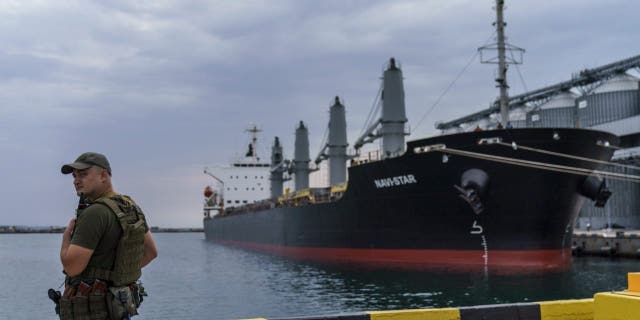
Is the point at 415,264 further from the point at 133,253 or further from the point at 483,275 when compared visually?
the point at 133,253

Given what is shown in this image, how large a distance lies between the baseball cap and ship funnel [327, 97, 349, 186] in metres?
26.9

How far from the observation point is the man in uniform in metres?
2.68

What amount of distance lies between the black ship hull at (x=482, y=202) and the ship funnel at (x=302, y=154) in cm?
1585

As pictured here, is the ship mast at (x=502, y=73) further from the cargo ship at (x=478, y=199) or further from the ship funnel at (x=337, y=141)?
the ship funnel at (x=337, y=141)

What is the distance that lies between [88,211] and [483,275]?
46.7ft

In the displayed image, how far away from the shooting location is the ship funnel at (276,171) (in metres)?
41.0

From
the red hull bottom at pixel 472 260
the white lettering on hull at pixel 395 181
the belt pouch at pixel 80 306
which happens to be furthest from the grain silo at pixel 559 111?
the belt pouch at pixel 80 306

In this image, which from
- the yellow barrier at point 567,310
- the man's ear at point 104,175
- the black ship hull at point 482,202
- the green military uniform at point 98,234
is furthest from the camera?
the black ship hull at point 482,202

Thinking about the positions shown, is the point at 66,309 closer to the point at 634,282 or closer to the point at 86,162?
the point at 86,162

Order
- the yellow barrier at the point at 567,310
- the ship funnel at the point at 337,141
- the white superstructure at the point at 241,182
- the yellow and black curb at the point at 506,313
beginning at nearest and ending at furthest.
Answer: the yellow and black curb at the point at 506,313 → the yellow barrier at the point at 567,310 → the ship funnel at the point at 337,141 → the white superstructure at the point at 241,182

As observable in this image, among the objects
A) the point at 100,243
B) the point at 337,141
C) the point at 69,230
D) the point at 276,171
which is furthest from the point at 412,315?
the point at 276,171

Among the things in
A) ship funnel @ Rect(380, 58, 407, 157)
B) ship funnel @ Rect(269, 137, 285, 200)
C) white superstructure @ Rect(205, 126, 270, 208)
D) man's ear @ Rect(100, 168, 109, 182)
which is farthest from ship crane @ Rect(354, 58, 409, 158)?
white superstructure @ Rect(205, 126, 270, 208)

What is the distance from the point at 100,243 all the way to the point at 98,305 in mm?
295

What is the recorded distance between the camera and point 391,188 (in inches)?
747
